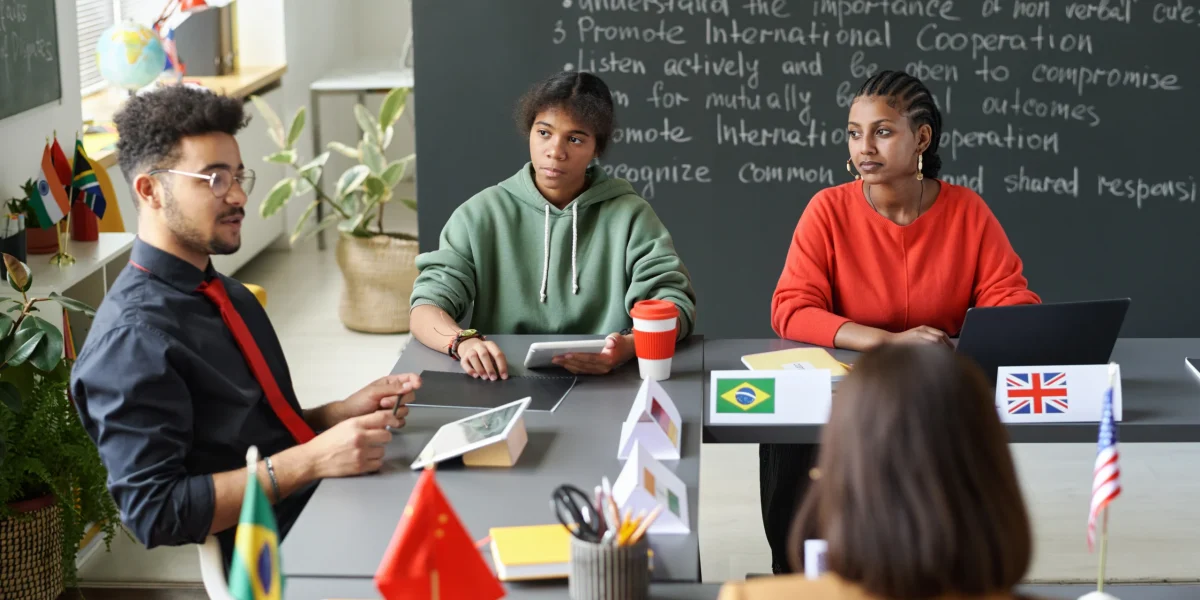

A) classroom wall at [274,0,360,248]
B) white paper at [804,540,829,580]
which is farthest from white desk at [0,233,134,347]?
classroom wall at [274,0,360,248]

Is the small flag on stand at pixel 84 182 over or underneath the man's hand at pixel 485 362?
over

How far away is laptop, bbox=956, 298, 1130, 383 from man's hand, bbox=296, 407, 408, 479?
37.2 inches

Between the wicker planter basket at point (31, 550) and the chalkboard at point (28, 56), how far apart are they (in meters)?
0.98

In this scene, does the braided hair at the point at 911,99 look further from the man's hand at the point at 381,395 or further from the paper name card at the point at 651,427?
the man's hand at the point at 381,395

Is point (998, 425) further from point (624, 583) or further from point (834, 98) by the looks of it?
point (834, 98)

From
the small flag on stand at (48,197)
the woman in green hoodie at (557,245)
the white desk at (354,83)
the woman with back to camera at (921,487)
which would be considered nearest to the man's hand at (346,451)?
the woman in green hoodie at (557,245)

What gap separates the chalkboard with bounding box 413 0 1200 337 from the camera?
Answer: 3764 mm

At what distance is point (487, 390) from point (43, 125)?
5.73 ft

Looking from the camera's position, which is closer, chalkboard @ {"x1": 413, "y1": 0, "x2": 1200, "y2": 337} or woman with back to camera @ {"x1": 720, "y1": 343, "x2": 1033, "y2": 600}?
woman with back to camera @ {"x1": 720, "y1": 343, "x2": 1033, "y2": 600}

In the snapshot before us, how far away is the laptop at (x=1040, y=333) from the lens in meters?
2.01

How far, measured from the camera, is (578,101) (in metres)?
2.45

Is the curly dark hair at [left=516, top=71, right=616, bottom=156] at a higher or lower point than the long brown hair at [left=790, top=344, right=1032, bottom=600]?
higher

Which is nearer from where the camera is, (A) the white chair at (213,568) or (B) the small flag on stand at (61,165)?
(A) the white chair at (213,568)

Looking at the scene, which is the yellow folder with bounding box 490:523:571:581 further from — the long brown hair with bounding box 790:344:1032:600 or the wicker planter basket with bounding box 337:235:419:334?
the wicker planter basket with bounding box 337:235:419:334
